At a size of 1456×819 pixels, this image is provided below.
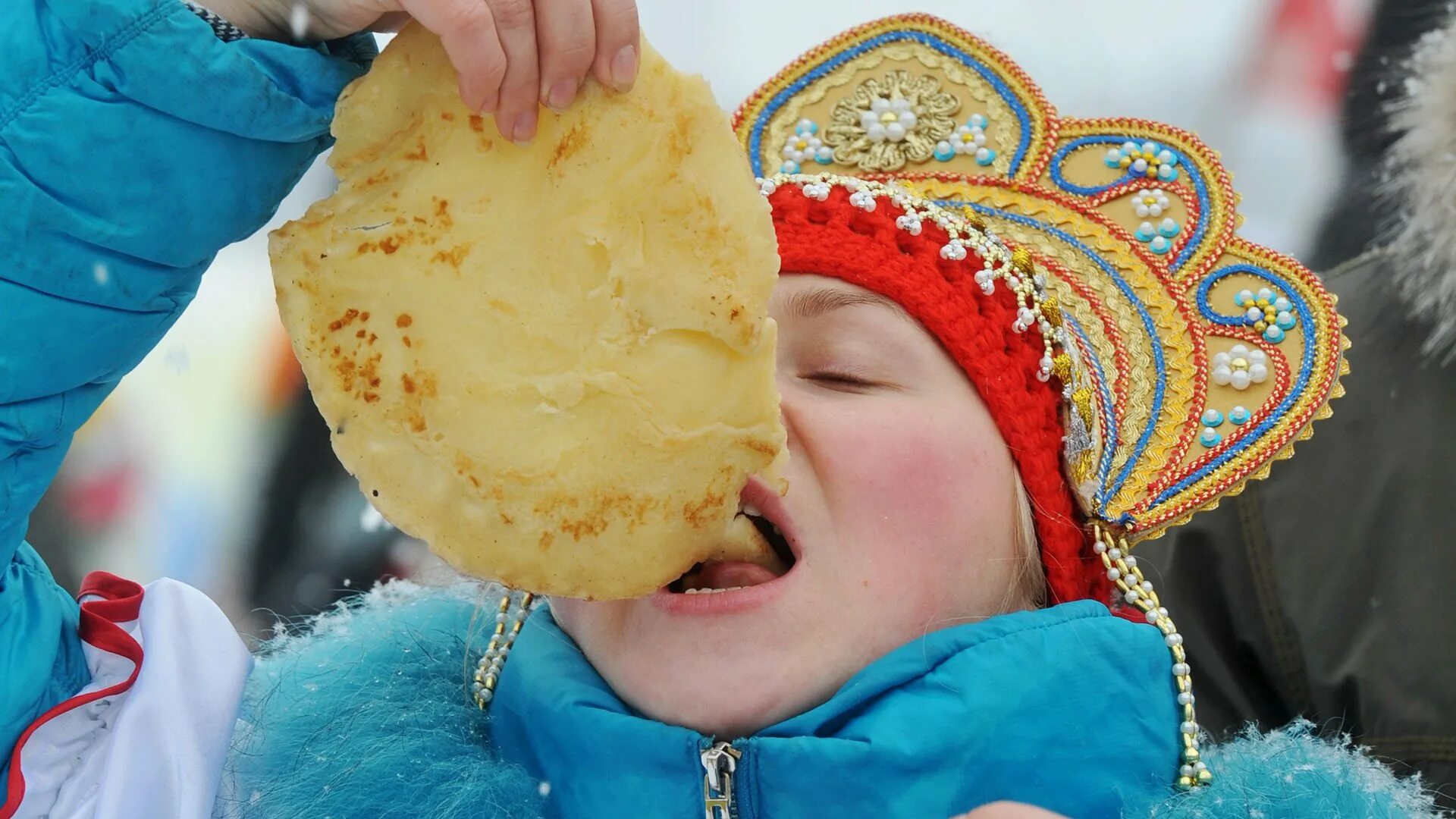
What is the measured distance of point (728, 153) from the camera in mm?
1052

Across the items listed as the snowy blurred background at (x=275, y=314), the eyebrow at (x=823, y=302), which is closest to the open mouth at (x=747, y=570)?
the eyebrow at (x=823, y=302)

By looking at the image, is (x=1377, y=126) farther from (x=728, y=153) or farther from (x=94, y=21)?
(x=94, y=21)

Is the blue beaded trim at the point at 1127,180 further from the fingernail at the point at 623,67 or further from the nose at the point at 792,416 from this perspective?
the fingernail at the point at 623,67

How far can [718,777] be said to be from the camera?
1.20m

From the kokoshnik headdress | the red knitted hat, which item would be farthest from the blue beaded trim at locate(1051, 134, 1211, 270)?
the red knitted hat

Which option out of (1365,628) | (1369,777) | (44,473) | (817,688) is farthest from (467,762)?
(1365,628)

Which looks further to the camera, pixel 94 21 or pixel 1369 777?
pixel 1369 777

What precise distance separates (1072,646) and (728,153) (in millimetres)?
653

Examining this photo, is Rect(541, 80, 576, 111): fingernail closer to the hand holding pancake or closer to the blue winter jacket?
the hand holding pancake

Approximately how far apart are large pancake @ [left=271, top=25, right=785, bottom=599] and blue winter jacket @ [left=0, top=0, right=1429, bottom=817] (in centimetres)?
10

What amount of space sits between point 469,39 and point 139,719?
2.63 ft

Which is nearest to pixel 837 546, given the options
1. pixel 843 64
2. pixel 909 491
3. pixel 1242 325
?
pixel 909 491

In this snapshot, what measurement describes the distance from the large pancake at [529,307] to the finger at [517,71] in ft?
0.07

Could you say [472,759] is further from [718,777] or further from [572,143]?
[572,143]
